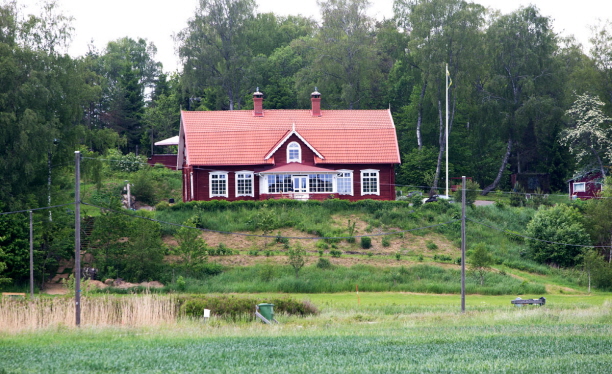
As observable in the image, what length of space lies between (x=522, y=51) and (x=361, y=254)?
1040 inches

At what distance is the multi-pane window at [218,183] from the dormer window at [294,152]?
4.33m

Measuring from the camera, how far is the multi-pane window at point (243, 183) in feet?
160

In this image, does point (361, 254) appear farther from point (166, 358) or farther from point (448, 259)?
point (166, 358)

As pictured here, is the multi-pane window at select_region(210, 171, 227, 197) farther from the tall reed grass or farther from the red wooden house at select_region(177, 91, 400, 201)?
the tall reed grass

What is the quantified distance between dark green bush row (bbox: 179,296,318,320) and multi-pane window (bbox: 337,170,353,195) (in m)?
21.7

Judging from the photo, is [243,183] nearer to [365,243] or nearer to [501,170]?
[365,243]

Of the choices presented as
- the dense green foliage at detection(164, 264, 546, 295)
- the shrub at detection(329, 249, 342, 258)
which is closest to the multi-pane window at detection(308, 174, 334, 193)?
the shrub at detection(329, 249, 342, 258)

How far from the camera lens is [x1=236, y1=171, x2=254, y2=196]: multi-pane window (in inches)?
1916

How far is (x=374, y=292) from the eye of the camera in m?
35.4

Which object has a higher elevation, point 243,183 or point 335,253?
point 243,183

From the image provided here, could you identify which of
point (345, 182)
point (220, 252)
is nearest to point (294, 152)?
point (345, 182)

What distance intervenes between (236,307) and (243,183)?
2270 cm

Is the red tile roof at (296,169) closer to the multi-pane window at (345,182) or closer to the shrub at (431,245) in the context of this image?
the multi-pane window at (345,182)

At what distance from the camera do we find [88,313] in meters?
25.4
